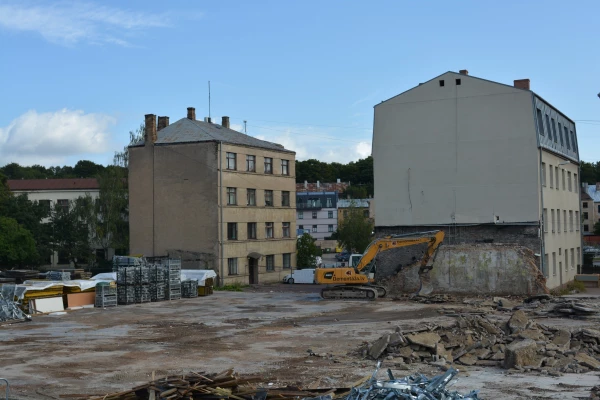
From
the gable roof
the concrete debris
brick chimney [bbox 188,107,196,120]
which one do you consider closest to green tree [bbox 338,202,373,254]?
brick chimney [bbox 188,107,196,120]

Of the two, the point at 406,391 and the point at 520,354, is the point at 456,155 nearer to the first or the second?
the point at 520,354

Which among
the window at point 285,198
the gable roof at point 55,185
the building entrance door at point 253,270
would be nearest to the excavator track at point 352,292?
the building entrance door at point 253,270

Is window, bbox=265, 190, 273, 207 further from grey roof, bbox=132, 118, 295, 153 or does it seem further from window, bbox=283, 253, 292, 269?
window, bbox=283, 253, 292, 269

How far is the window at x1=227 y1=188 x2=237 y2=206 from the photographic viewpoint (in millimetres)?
52062

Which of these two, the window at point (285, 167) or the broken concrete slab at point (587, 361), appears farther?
the window at point (285, 167)

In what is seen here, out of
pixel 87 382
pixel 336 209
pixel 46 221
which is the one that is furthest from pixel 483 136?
pixel 336 209

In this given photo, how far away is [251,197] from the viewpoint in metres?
55.3

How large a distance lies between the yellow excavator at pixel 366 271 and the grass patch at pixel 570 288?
9.47 m

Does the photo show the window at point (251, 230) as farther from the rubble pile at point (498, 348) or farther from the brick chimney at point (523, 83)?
the rubble pile at point (498, 348)

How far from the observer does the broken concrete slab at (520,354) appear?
1709 centimetres

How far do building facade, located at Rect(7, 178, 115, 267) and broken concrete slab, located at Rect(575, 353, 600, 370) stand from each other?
64.1 meters

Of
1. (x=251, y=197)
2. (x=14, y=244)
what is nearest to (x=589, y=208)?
(x=251, y=197)

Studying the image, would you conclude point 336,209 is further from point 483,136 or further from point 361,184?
point 483,136

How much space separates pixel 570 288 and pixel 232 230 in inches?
952
